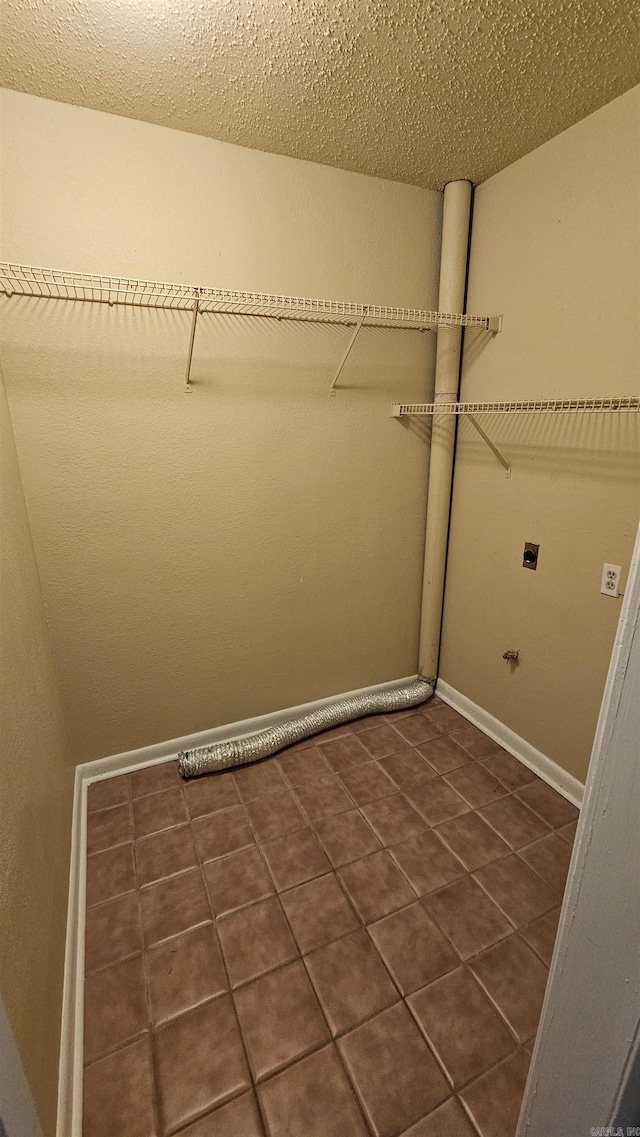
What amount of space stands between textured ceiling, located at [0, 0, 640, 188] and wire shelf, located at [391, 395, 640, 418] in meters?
0.89

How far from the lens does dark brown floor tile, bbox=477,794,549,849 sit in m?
1.74

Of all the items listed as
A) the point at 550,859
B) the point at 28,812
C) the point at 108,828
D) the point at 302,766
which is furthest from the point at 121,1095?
the point at 550,859

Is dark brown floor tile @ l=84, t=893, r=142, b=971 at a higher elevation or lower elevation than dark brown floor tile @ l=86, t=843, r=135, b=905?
lower

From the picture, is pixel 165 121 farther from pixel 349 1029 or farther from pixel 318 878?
pixel 349 1029

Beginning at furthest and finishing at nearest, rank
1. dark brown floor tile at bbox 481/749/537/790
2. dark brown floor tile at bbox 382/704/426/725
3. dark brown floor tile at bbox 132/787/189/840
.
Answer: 1. dark brown floor tile at bbox 382/704/426/725
2. dark brown floor tile at bbox 481/749/537/790
3. dark brown floor tile at bbox 132/787/189/840

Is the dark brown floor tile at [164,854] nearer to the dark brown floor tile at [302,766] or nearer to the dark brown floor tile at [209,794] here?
the dark brown floor tile at [209,794]

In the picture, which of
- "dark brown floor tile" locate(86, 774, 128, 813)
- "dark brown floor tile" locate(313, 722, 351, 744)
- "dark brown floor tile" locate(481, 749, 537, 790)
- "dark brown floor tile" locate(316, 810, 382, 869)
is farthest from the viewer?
"dark brown floor tile" locate(313, 722, 351, 744)


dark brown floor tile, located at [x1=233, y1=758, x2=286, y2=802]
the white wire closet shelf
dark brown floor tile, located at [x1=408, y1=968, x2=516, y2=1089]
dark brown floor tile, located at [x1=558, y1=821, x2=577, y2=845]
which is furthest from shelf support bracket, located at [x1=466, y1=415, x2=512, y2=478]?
dark brown floor tile, located at [x1=408, y1=968, x2=516, y2=1089]

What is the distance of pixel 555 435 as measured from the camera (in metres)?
1.79

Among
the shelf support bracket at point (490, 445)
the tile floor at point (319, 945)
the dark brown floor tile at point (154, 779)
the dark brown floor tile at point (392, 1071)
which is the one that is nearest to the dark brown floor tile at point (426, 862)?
the tile floor at point (319, 945)

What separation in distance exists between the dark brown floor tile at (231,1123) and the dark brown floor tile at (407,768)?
1093mm

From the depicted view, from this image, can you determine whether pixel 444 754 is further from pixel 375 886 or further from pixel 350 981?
pixel 350 981

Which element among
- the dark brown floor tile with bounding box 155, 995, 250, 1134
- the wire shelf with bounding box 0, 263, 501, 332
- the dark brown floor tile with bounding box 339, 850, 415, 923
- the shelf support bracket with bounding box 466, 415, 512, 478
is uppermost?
the wire shelf with bounding box 0, 263, 501, 332

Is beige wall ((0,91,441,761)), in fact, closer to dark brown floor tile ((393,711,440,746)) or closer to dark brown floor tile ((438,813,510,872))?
dark brown floor tile ((393,711,440,746))
